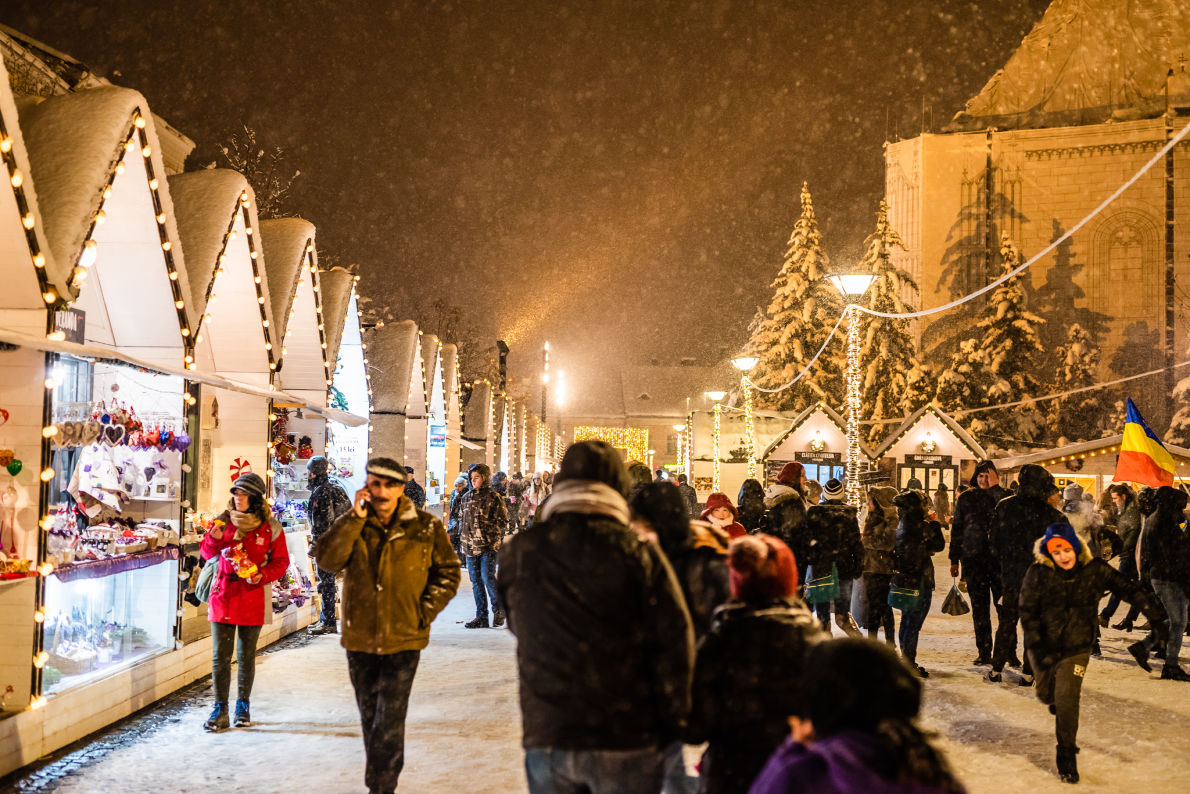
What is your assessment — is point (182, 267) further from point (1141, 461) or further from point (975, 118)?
point (975, 118)

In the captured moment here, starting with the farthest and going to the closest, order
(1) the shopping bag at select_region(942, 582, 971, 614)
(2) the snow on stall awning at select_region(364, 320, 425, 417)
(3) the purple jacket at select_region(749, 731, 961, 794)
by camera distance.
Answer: (2) the snow on stall awning at select_region(364, 320, 425, 417)
(1) the shopping bag at select_region(942, 582, 971, 614)
(3) the purple jacket at select_region(749, 731, 961, 794)

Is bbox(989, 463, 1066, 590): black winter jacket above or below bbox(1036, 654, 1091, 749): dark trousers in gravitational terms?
above

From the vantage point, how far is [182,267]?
938cm

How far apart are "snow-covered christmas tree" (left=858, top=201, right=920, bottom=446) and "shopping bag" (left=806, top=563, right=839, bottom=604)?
33.9 metres

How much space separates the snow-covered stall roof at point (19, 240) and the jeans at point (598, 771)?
17.0ft

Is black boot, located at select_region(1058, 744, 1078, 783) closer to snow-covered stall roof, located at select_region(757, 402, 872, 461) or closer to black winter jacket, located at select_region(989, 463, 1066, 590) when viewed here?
black winter jacket, located at select_region(989, 463, 1066, 590)

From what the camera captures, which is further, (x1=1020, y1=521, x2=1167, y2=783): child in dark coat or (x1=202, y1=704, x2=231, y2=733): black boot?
(x1=202, y1=704, x2=231, y2=733): black boot

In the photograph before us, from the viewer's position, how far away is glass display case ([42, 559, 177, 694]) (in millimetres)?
7520

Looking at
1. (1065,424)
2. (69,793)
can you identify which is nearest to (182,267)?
(69,793)

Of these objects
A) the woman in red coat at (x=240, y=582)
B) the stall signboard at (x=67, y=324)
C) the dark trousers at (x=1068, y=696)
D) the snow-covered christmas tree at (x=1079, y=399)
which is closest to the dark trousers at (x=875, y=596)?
the dark trousers at (x=1068, y=696)

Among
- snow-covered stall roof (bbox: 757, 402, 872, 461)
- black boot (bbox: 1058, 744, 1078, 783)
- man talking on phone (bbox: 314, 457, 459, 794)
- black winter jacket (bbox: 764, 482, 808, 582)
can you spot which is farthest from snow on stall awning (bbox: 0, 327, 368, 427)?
snow-covered stall roof (bbox: 757, 402, 872, 461)

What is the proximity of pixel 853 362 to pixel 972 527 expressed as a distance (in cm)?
827

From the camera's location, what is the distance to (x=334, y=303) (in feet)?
49.6

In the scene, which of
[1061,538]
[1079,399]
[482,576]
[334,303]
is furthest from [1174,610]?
[1079,399]
